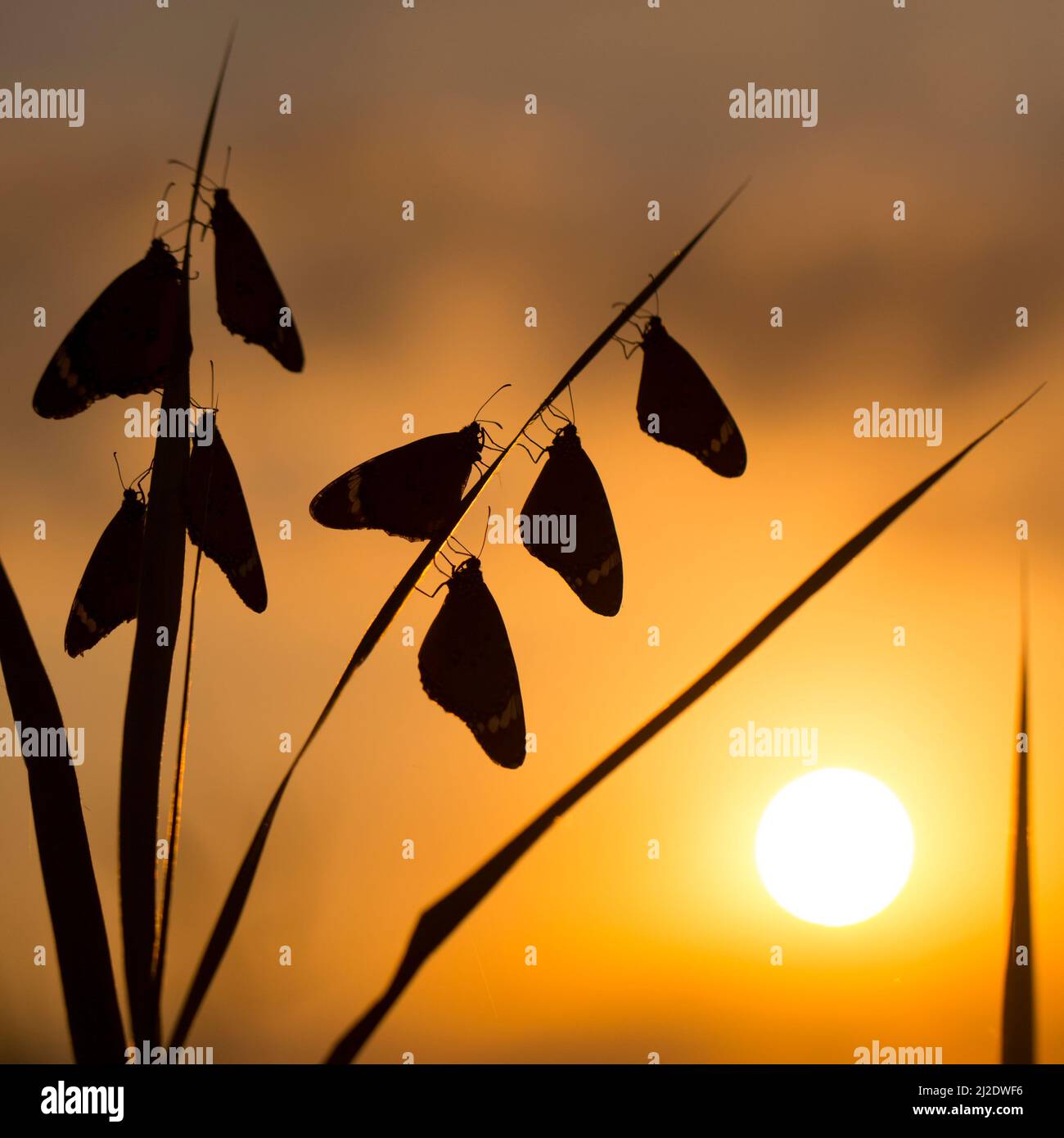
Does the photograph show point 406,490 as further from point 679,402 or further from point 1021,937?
point 1021,937

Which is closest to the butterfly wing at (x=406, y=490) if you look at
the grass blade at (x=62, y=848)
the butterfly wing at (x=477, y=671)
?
the butterfly wing at (x=477, y=671)

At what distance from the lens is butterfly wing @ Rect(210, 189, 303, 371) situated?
632 mm

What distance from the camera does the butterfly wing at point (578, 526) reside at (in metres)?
0.75

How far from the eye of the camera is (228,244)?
2.19 ft

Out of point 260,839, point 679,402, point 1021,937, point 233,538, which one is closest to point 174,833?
point 260,839

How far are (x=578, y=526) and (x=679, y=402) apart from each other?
148 millimetres

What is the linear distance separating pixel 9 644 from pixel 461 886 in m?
0.23

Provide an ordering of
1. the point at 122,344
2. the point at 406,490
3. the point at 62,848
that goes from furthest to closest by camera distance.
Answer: the point at 406,490, the point at 122,344, the point at 62,848

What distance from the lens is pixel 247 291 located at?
2.08 feet

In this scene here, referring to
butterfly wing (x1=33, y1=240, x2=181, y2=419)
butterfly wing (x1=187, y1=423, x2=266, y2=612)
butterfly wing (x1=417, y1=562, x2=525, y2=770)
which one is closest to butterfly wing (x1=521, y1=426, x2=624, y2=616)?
butterfly wing (x1=417, y1=562, x2=525, y2=770)

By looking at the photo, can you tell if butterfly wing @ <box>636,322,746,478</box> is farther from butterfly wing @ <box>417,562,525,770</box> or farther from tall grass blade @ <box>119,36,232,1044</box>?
tall grass blade @ <box>119,36,232,1044</box>

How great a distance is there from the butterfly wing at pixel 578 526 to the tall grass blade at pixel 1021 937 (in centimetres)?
38

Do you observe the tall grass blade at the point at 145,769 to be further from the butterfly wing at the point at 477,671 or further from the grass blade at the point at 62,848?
the butterfly wing at the point at 477,671
